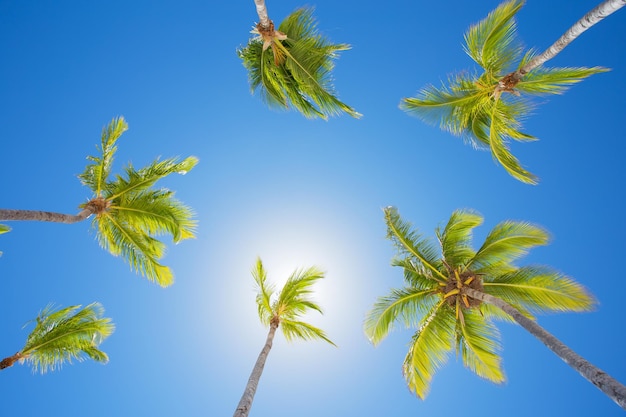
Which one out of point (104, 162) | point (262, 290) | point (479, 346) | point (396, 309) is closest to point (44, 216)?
point (104, 162)

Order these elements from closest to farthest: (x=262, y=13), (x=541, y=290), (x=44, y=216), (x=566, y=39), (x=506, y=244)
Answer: (x=566, y=39) → (x=262, y=13) → (x=541, y=290) → (x=44, y=216) → (x=506, y=244)

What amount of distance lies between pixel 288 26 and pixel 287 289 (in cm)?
819

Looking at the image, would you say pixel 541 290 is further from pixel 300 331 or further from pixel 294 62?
pixel 294 62

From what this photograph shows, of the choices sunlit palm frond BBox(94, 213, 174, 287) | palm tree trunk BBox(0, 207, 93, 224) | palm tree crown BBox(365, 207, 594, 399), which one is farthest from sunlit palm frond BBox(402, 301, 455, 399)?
palm tree trunk BBox(0, 207, 93, 224)

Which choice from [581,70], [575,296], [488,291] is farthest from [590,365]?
[581,70]

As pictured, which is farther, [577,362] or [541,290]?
[541,290]

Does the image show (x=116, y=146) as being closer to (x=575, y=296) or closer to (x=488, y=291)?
(x=488, y=291)

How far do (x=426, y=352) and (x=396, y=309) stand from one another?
58.5 inches

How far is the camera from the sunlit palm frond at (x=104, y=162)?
36.8 feet

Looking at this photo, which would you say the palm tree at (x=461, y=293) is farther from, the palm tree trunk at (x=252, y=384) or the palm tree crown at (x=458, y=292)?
the palm tree trunk at (x=252, y=384)

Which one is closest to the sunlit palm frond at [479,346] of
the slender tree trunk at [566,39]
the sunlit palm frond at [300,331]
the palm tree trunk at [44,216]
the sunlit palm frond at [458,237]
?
the sunlit palm frond at [458,237]

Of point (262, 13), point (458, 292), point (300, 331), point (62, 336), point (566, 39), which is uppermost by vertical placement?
point (566, 39)

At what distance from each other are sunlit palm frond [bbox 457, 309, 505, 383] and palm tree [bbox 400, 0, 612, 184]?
14.3ft

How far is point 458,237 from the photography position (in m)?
12.0
